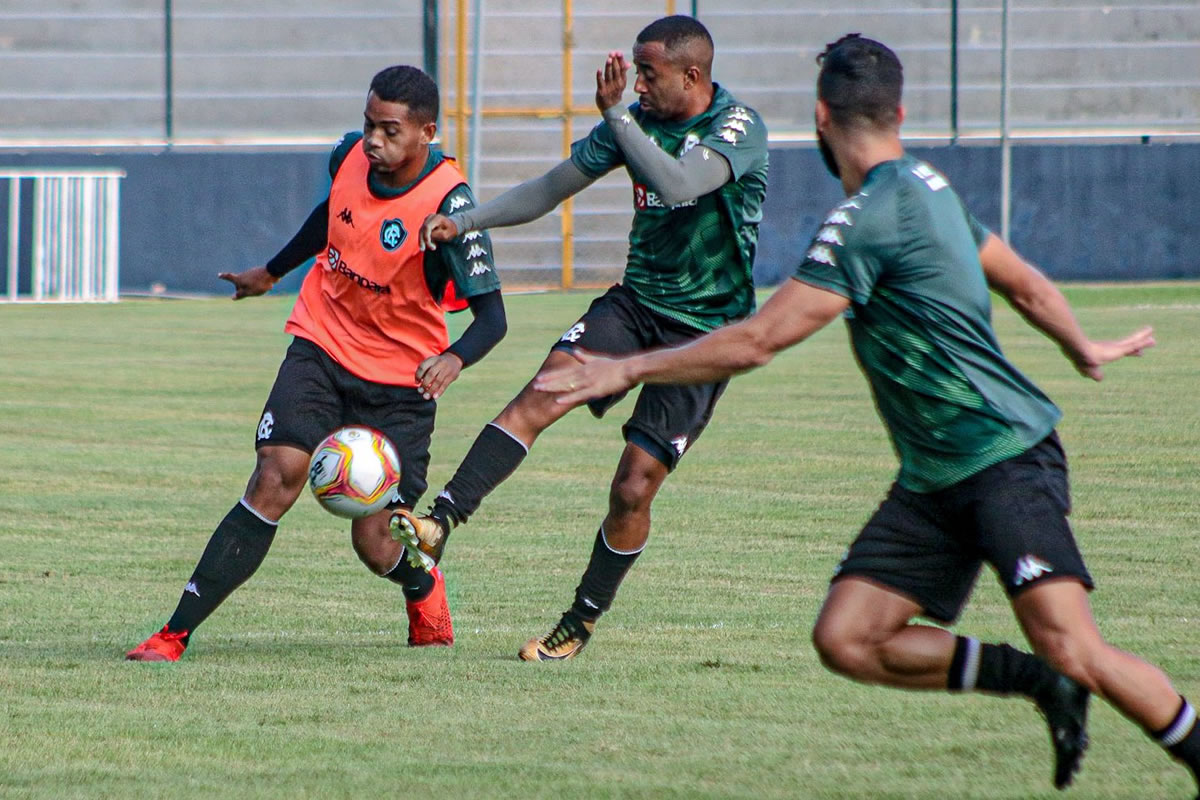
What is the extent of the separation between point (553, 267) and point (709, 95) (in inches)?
899

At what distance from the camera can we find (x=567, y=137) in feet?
96.4

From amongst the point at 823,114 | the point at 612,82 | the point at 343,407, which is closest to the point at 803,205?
the point at 343,407

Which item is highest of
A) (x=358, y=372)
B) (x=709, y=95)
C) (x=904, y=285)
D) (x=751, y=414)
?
(x=709, y=95)

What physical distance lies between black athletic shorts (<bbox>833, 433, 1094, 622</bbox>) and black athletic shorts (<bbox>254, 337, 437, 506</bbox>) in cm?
229

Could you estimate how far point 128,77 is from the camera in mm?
31891

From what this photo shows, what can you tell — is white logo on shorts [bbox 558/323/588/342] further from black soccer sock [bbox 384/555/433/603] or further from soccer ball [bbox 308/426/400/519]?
black soccer sock [bbox 384/555/433/603]

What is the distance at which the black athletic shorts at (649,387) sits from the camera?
22.7ft

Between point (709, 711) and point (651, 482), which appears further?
point (651, 482)

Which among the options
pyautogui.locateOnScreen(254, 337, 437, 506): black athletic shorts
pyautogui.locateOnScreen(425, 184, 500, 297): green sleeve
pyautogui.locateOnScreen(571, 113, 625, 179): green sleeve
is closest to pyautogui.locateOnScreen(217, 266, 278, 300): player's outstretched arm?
pyautogui.locateOnScreen(254, 337, 437, 506): black athletic shorts

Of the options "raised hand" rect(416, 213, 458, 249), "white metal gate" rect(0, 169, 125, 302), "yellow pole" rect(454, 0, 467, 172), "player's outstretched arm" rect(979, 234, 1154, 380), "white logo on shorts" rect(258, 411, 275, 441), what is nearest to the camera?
"player's outstretched arm" rect(979, 234, 1154, 380)

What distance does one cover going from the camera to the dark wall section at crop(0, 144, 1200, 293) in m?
28.3

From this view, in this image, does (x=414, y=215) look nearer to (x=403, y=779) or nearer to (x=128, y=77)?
(x=403, y=779)

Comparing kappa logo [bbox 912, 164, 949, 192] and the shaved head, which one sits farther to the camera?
the shaved head

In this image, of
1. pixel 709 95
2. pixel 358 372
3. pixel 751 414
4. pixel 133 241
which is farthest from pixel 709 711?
pixel 133 241
